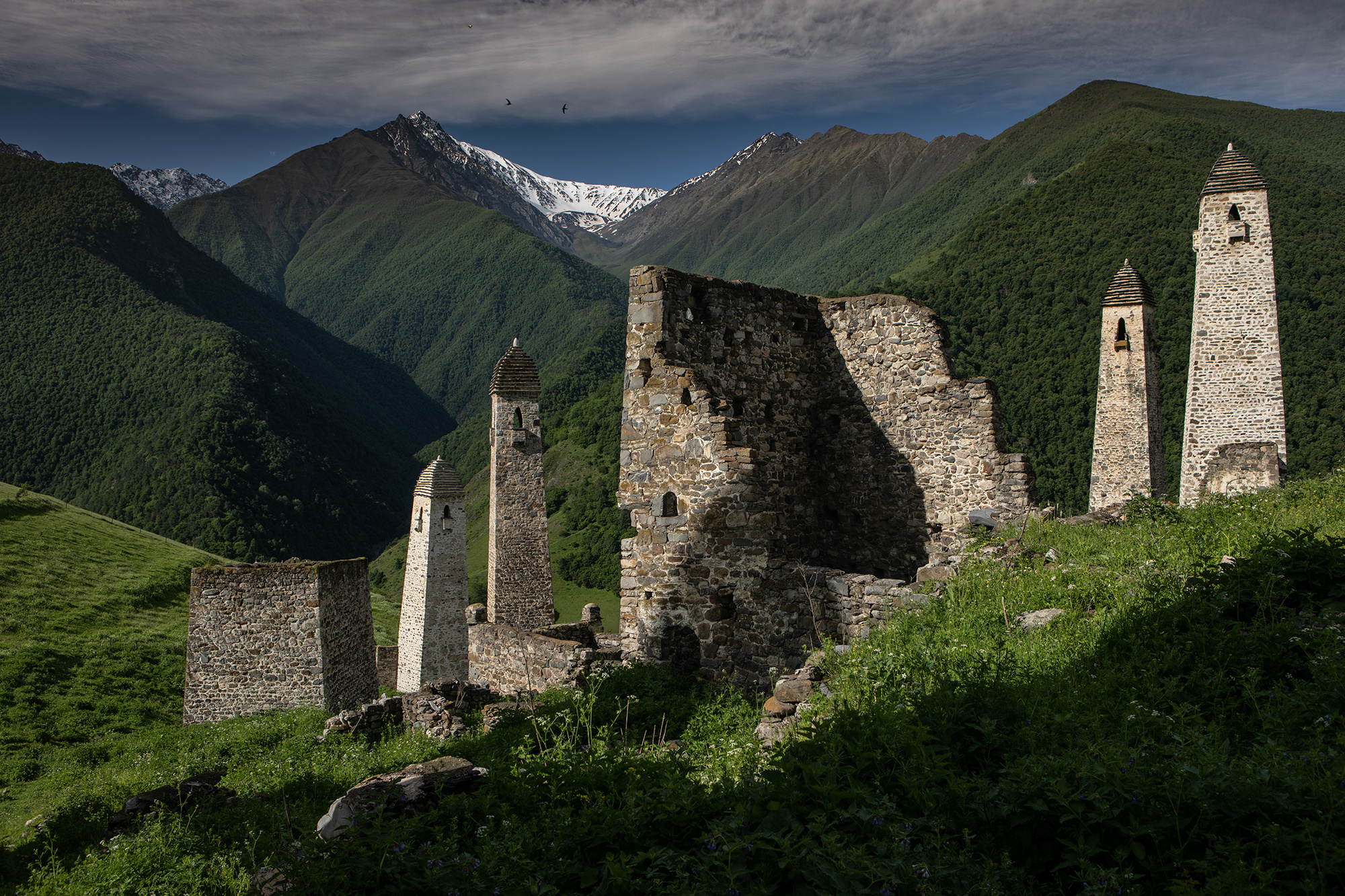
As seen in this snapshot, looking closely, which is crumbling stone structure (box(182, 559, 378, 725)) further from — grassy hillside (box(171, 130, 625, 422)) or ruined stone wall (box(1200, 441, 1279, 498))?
grassy hillside (box(171, 130, 625, 422))

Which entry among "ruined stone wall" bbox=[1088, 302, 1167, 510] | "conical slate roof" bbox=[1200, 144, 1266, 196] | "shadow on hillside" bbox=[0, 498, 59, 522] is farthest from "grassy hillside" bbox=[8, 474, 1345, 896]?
"shadow on hillside" bbox=[0, 498, 59, 522]

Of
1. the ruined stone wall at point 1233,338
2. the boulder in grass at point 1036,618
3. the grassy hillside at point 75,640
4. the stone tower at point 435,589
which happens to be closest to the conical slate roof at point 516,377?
the stone tower at point 435,589

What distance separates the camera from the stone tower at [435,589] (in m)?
19.5

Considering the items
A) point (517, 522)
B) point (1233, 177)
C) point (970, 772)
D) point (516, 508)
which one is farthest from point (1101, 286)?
point (970, 772)

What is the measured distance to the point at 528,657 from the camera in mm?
10250

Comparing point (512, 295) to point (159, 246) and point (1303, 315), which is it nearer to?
point (159, 246)

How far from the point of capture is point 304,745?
1107 cm

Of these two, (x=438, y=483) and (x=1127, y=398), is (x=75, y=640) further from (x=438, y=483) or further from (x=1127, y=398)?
(x=1127, y=398)

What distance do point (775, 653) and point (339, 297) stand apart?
203 metres

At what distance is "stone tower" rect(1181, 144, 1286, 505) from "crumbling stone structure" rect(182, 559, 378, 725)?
22.7m

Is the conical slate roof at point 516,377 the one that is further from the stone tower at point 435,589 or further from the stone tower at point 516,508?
the stone tower at point 435,589

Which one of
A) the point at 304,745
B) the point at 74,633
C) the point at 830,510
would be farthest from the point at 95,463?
the point at 830,510

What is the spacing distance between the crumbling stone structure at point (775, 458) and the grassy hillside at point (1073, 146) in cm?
5610

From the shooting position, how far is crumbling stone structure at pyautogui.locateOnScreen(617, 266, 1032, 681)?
304 inches
